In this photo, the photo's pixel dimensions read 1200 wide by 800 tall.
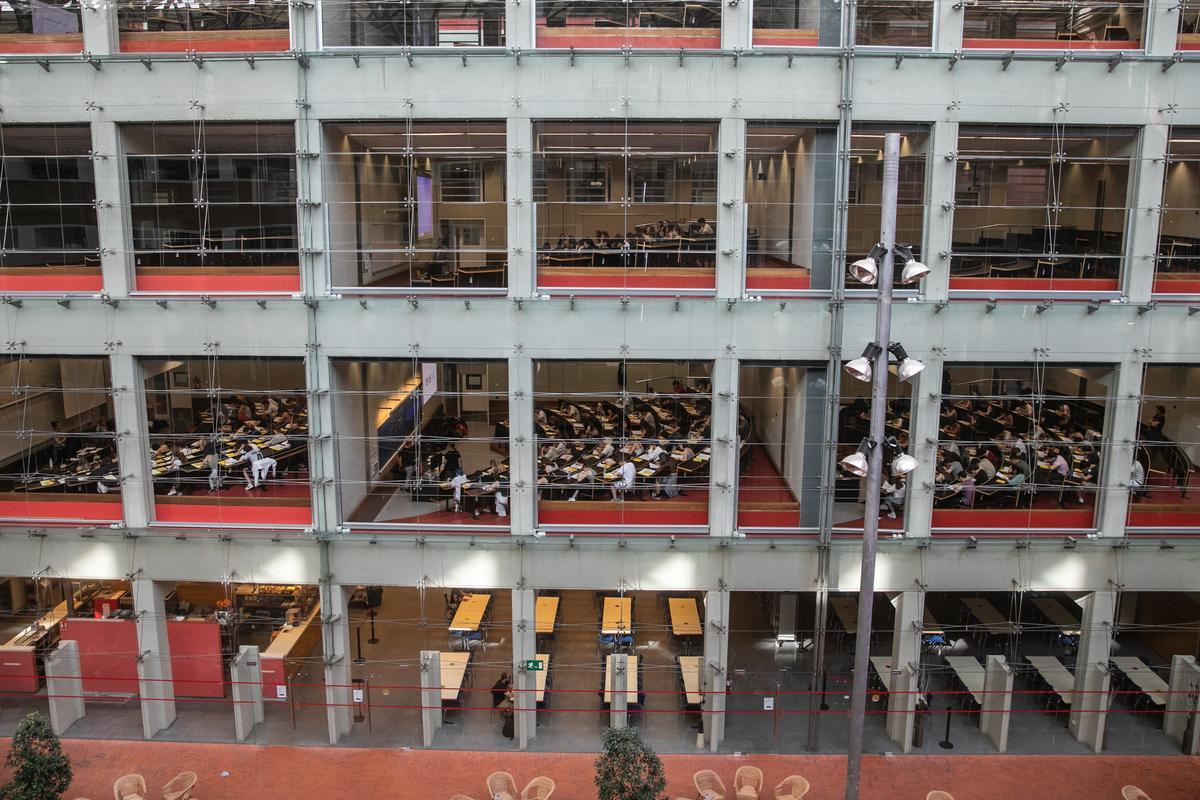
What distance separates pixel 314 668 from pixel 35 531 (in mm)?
4968

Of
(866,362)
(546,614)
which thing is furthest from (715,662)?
(866,362)

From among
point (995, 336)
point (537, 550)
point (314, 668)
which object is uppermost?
point (995, 336)

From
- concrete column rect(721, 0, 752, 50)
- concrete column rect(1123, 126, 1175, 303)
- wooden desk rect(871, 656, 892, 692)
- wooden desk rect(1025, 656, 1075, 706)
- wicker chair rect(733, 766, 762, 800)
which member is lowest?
wicker chair rect(733, 766, 762, 800)

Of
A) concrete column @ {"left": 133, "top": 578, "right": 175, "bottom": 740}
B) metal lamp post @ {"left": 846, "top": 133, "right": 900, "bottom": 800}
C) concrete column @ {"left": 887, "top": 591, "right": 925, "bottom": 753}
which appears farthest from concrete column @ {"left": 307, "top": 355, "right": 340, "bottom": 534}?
concrete column @ {"left": 887, "top": 591, "right": 925, "bottom": 753}

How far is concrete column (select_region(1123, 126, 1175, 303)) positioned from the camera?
13367 mm

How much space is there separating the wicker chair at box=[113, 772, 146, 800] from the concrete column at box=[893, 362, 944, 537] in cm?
1169

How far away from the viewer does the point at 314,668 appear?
15836mm

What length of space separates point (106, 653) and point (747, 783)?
414 inches

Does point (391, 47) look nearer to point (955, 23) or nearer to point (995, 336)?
point (955, 23)

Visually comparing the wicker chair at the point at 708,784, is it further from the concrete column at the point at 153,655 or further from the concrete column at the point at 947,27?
the concrete column at the point at 947,27

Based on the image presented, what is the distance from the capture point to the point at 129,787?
492 inches

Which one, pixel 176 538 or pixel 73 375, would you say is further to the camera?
pixel 73 375

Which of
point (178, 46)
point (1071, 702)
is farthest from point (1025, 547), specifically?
point (178, 46)

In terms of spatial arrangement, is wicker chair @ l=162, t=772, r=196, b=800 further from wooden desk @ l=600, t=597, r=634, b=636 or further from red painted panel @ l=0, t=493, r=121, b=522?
wooden desk @ l=600, t=597, r=634, b=636
